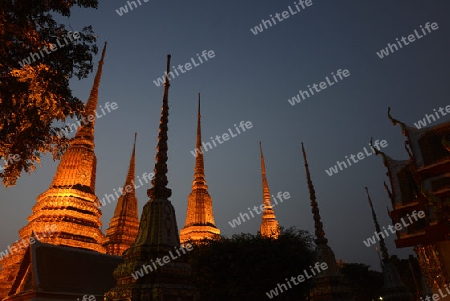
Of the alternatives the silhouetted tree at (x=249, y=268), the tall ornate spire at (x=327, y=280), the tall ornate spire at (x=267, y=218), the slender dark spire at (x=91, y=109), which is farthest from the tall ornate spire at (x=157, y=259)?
the tall ornate spire at (x=267, y=218)

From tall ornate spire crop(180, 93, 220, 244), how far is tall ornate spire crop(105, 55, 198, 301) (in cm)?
2649

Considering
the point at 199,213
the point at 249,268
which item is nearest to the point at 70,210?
the point at 249,268

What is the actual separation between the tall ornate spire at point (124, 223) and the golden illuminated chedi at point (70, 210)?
7799 mm

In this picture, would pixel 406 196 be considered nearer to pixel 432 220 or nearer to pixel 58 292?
pixel 432 220

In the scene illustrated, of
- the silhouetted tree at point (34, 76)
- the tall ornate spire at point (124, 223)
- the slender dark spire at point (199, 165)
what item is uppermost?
the slender dark spire at point (199, 165)

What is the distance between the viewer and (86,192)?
23.9 metres

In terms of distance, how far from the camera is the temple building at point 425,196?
15.4 meters

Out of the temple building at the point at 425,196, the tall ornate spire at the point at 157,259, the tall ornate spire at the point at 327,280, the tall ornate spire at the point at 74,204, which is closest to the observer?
the tall ornate spire at the point at 157,259

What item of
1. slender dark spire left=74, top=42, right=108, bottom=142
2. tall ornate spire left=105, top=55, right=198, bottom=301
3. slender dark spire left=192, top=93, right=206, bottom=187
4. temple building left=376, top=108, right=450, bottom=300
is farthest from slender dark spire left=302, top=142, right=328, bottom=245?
slender dark spire left=192, top=93, right=206, bottom=187

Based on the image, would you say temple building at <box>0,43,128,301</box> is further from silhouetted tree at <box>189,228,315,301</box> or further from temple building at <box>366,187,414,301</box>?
temple building at <box>366,187,414,301</box>

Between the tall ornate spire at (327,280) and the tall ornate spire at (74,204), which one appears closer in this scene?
the tall ornate spire at (327,280)

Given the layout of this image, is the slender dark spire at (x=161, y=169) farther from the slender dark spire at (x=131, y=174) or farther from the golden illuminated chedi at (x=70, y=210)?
the slender dark spire at (x=131, y=174)

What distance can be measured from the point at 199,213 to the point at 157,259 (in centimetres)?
3060

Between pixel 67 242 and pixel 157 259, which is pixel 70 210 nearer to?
pixel 67 242
